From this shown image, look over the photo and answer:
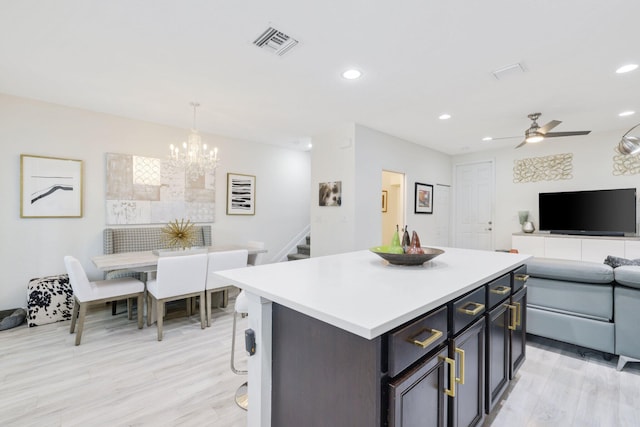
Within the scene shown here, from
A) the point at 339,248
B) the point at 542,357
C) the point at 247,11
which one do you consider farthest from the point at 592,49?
the point at 339,248

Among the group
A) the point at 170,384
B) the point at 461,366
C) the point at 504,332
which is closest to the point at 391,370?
the point at 461,366

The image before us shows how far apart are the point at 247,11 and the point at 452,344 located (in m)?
2.29

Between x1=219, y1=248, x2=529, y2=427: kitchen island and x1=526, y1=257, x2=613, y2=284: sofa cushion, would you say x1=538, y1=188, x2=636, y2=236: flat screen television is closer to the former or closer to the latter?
x1=526, y1=257, x2=613, y2=284: sofa cushion

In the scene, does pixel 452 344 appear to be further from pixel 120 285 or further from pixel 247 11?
pixel 120 285

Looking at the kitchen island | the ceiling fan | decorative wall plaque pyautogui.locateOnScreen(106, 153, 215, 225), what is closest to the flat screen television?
the ceiling fan

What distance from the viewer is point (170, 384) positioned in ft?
6.84

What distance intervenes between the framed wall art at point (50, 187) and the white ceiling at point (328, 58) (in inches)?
30.2

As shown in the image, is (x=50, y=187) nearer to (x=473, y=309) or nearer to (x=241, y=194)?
(x=241, y=194)

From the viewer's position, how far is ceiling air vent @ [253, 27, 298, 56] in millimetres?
2188

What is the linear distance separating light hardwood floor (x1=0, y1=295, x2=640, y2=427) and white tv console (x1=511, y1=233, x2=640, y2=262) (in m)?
2.94

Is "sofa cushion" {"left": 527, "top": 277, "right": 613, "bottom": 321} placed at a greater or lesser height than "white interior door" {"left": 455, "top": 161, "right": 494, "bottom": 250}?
lesser

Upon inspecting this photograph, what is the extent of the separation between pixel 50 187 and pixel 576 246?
302 inches

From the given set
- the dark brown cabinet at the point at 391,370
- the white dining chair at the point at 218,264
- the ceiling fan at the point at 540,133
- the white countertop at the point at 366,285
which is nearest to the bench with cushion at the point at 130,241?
the white dining chair at the point at 218,264

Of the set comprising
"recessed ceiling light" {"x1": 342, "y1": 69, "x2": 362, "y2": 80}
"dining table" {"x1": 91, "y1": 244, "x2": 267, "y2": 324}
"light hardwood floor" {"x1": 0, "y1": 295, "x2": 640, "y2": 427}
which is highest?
"recessed ceiling light" {"x1": 342, "y1": 69, "x2": 362, "y2": 80}
